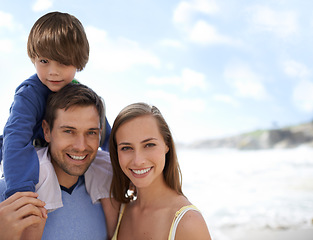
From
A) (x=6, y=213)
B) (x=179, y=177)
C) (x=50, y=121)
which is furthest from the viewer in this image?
(x=179, y=177)

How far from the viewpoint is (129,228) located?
7.47 ft

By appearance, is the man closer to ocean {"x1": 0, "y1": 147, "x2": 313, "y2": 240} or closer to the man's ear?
the man's ear

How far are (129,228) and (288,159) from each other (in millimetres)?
14250

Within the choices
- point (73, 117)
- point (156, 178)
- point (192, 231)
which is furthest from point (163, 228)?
point (73, 117)

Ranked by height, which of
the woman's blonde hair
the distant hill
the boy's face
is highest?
the distant hill

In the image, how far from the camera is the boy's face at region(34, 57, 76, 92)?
7.39 feet

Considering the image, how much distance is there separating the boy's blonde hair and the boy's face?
0.11 feet

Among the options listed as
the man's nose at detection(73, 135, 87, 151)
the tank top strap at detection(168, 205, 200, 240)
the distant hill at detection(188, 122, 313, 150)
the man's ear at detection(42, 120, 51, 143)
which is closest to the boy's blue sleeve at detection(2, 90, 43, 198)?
the man's ear at detection(42, 120, 51, 143)

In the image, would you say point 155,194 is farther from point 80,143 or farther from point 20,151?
point 20,151

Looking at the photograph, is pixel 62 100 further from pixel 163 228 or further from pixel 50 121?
pixel 163 228

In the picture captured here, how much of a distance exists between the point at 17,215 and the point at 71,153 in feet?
1.73

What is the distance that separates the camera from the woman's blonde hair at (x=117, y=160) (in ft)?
7.40

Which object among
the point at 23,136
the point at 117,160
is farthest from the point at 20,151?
the point at 117,160

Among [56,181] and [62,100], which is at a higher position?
[62,100]
